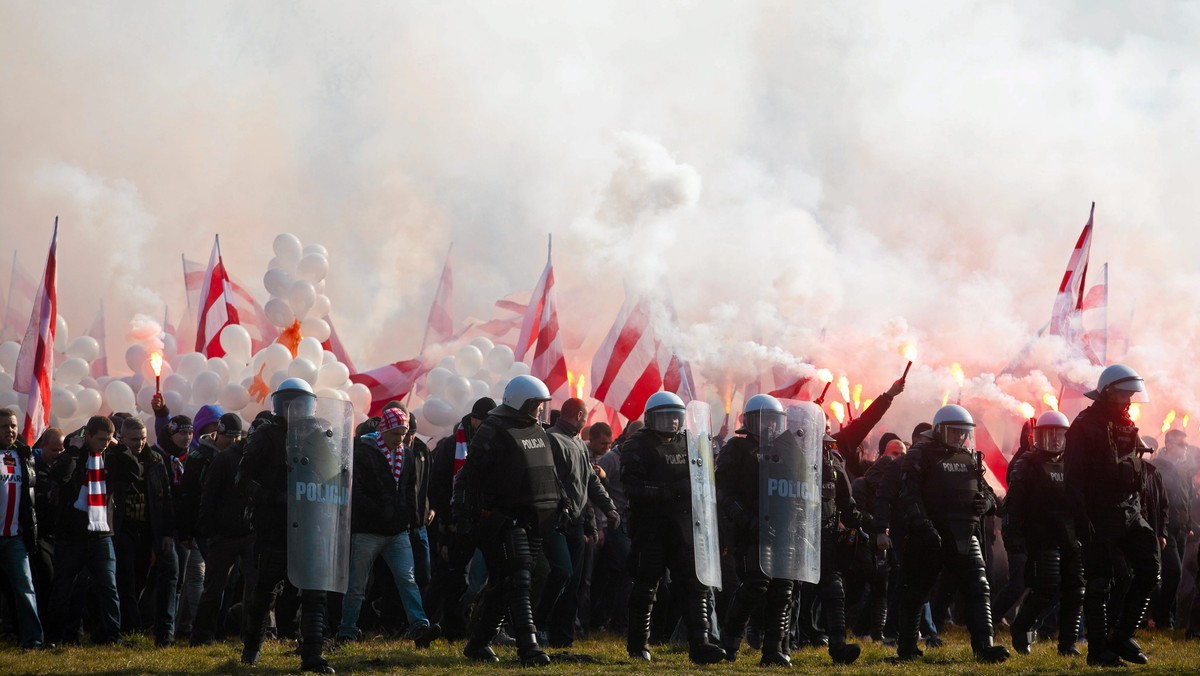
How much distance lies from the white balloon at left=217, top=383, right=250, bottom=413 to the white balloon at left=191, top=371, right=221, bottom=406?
0.14m

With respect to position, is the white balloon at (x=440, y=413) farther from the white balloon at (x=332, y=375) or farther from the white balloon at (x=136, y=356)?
the white balloon at (x=136, y=356)

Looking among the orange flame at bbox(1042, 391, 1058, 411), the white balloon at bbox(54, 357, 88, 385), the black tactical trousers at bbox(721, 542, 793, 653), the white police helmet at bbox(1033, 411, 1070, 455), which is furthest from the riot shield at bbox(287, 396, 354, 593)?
the white balloon at bbox(54, 357, 88, 385)

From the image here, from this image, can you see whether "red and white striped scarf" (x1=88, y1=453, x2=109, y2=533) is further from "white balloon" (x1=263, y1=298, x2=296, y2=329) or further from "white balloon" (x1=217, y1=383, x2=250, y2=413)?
"white balloon" (x1=263, y1=298, x2=296, y2=329)

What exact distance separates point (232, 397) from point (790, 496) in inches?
451

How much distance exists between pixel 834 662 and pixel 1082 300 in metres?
14.1

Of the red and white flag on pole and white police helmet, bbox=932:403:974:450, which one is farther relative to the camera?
the red and white flag on pole

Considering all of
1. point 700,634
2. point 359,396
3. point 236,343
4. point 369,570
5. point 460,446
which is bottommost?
point 700,634

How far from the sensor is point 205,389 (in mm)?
19266


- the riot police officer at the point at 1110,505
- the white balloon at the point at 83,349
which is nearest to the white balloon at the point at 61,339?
the white balloon at the point at 83,349

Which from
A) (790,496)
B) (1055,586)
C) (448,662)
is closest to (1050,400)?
(1055,586)

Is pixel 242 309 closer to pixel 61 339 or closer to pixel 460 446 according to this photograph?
pixel 61 339

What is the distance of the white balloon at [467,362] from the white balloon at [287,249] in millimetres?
3093

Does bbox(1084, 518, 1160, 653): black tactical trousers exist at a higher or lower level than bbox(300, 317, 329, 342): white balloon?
lower

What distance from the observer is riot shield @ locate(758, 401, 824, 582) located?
406 inches
